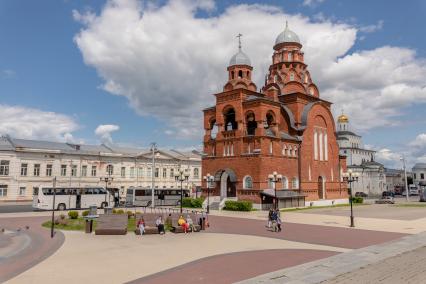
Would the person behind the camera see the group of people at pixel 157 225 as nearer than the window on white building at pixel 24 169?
Yes

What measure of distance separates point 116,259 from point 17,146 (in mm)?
46998

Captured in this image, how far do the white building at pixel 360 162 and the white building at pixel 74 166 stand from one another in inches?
1927

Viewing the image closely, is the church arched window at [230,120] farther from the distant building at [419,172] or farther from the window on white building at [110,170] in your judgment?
the distant building at [419,172]

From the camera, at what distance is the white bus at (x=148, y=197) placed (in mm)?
47562

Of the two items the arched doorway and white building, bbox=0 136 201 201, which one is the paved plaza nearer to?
the arched doorway

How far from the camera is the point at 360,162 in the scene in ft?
348

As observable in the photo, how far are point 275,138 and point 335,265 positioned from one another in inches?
1201

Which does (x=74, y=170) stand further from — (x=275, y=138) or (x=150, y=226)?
(x=150, y=226)

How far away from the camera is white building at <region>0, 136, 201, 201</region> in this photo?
52.0 metres

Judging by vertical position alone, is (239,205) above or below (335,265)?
Answer: above

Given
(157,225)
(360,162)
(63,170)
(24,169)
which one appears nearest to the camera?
(157,225)

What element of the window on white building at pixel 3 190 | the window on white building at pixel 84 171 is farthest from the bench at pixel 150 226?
the window on white building at pixel 84 171

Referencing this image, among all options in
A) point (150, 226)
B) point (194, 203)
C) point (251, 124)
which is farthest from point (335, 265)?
point (251, 124)

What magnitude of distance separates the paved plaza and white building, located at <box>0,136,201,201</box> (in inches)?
1298
